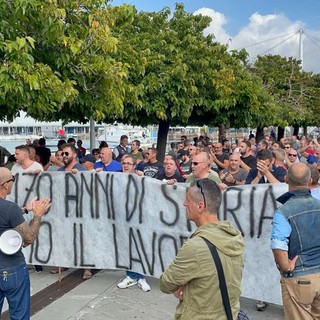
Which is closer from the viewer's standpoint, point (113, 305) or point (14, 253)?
point (14, 253)

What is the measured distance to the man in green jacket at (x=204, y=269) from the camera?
7.51 feet

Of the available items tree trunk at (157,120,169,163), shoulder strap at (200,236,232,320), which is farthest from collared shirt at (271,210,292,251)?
tree trunk at (157,120,169,163)

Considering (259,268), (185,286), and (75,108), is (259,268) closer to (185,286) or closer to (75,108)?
(185,286)

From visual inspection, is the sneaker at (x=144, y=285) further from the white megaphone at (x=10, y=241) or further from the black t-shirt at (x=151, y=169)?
the white megaphone at (x=10, y=241)

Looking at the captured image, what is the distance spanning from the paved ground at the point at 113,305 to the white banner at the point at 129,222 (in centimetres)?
25

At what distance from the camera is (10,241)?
3.26m

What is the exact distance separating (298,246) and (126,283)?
2783mm

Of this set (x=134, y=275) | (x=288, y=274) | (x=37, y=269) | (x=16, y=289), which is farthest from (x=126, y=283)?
(x=288, y=274)

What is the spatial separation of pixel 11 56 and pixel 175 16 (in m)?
9.84

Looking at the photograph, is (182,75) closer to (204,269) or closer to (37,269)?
(37,269)

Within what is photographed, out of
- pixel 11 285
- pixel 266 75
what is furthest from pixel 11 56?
pixel 266 75

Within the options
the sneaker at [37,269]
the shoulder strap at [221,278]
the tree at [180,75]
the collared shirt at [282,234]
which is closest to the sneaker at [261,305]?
the collared shirt at [282,234]

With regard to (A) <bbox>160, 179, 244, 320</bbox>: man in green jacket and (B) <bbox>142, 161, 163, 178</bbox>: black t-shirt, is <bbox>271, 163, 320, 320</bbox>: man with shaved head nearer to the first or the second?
(A) <bbox>160, 179, 244, 320</bbox>: man in green jacket

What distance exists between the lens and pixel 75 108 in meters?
7.52
